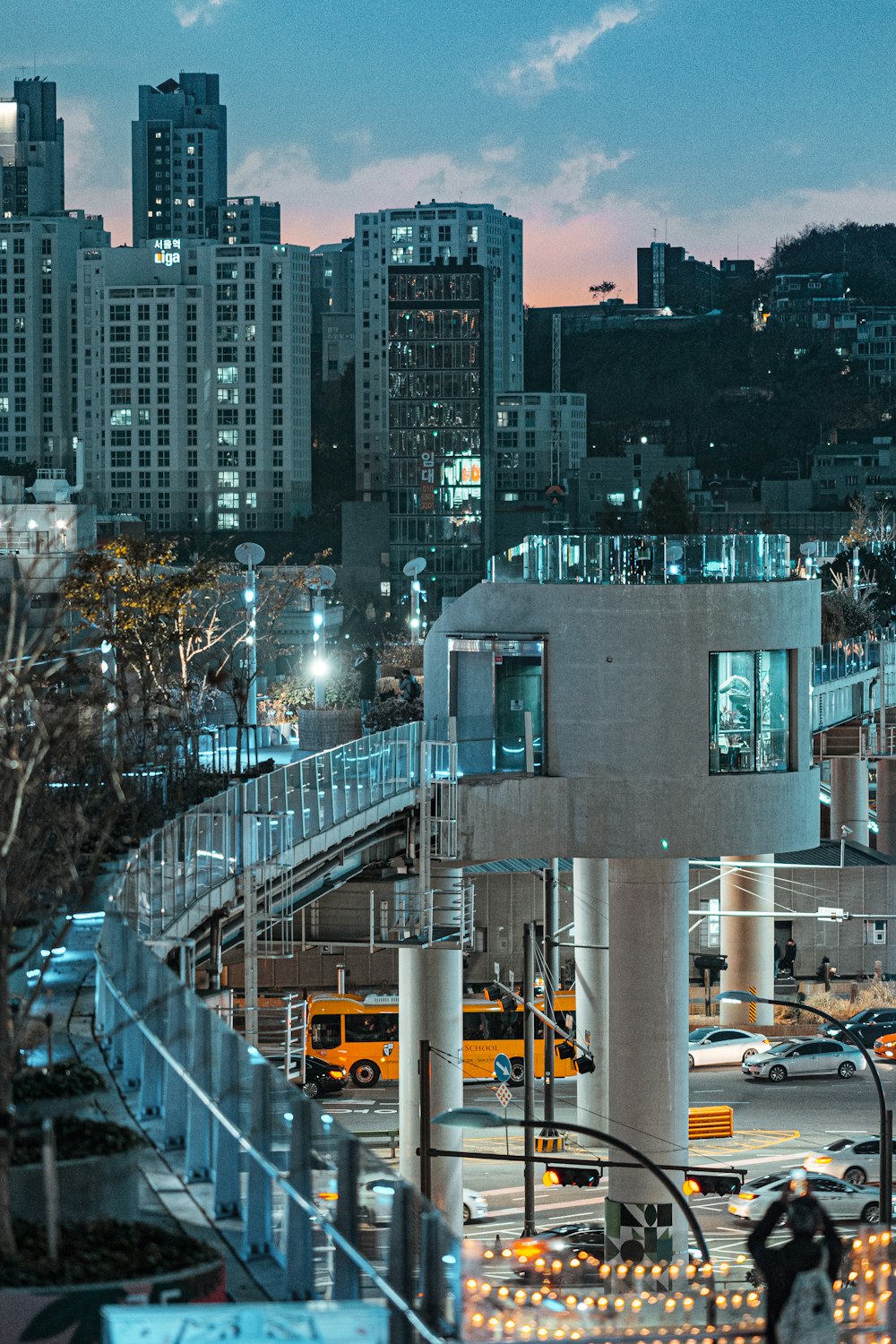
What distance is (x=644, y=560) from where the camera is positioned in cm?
2728

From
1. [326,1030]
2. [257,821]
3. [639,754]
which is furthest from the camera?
[326,1030]

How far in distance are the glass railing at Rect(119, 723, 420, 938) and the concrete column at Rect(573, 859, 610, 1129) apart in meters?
7.74

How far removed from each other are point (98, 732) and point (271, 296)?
5986 inches

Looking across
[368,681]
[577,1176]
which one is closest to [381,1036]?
[368,681]

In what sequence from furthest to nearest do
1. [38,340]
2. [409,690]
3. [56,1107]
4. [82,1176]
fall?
1. [38,340]
2. [409,690]
3. [56,1107]
4. [82,1176]

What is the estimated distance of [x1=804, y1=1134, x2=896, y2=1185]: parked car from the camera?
31.3m

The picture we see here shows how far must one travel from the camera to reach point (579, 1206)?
102 feet

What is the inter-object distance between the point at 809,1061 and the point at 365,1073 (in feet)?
29.3

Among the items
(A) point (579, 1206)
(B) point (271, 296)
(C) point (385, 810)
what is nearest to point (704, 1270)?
(C) point (385, 810)

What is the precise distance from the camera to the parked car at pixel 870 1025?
4141 centimetres

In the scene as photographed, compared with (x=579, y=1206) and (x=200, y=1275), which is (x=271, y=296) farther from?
(x=200, y=1275)

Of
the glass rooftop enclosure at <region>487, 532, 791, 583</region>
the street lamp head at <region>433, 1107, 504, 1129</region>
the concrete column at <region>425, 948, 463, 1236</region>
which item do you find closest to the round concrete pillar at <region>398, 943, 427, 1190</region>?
the concrete column at <region>425, 948, 463, 1236</region>

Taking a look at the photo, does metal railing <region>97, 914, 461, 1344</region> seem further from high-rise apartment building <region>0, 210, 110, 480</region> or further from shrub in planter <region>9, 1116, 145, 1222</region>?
high-rise apartment building <region>0, 210, 110, 480</region>

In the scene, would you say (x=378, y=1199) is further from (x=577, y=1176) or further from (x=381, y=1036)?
(x=381, y=1036)
